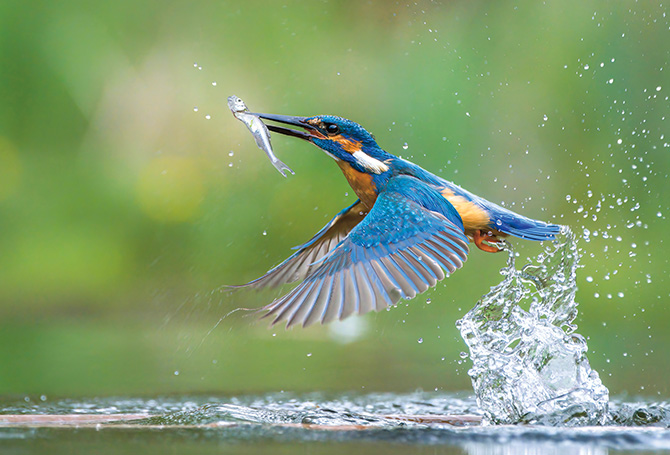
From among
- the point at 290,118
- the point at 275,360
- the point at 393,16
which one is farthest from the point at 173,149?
the point at 290,118

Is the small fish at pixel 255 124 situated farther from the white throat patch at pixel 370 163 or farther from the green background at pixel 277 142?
the green background at pixel 277 142

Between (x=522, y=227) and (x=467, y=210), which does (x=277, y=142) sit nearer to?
(x=467, y=210)

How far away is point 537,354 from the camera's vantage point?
4109mm

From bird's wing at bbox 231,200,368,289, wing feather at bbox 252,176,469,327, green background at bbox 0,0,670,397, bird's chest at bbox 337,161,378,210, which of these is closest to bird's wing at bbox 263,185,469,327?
wing feather at bbox 252,176,469,327

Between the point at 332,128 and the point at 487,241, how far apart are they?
1.05m

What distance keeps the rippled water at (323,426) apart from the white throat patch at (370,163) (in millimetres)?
1176

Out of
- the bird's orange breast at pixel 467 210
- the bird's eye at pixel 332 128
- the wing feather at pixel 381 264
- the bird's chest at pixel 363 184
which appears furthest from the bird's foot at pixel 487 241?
the bird's eye at pixel 332 128

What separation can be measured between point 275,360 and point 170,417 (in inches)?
114

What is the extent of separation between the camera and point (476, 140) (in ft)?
29.1

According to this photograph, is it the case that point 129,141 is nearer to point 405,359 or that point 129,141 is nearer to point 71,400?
point 405,359

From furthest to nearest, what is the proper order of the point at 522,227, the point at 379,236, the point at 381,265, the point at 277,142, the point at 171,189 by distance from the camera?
the point at 171,189
the point at 277,142
the point at 522,227
the point at 379,236
the point at 381,265

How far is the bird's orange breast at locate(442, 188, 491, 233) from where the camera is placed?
4352 millimetres

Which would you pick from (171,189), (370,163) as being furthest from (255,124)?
(171,189)

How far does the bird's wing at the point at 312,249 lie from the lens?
4.47 metres
